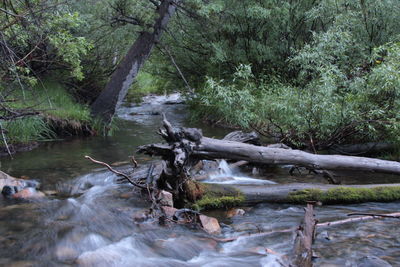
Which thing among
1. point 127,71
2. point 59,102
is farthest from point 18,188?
point 127,71

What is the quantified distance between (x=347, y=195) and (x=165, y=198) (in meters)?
2.80

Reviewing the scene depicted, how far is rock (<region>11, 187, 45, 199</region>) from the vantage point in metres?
6.07

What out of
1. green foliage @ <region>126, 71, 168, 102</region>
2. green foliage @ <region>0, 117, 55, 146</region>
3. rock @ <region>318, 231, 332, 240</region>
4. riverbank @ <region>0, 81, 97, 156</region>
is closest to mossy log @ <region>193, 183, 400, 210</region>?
rock @ <region>318, 231, 332, 240</region>

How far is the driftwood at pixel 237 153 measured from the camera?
5.31 meters

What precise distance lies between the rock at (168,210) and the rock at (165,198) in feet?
0.20

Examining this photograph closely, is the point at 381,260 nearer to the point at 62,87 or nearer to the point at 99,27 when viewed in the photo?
the point at 99,27

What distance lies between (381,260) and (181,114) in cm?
1443

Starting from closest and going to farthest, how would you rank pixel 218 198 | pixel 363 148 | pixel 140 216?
pixel 140 216 < pixel 218 198 < pixel 363 148

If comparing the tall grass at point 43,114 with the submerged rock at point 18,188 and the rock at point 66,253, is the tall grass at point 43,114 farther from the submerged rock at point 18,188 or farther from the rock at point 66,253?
the rock at point 66,253

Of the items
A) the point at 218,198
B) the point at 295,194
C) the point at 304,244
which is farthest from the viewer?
the point at 295,194

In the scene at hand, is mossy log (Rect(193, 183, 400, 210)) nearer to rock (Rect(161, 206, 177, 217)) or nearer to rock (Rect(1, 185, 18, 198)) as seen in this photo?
rock (Rect(161, 206, 177, 217))

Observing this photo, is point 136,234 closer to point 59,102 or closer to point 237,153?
point 237,153

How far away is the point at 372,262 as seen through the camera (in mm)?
3797

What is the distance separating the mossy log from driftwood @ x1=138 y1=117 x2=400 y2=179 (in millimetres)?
487
